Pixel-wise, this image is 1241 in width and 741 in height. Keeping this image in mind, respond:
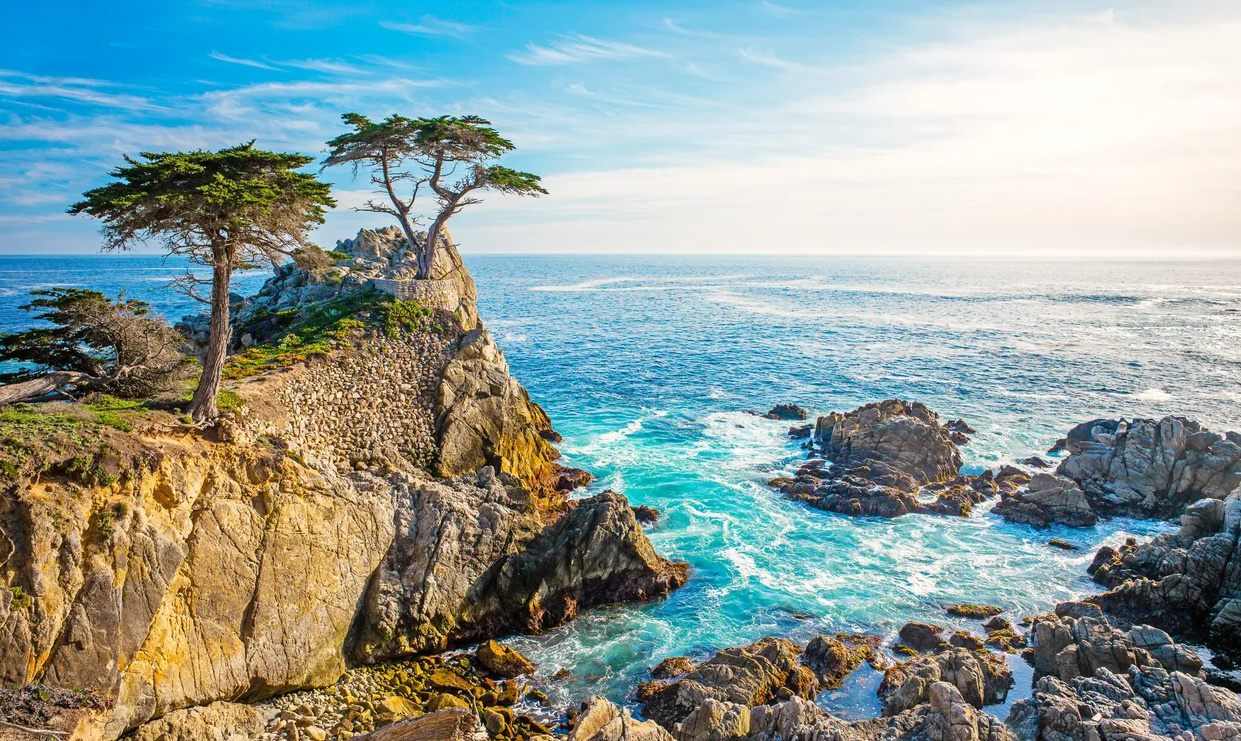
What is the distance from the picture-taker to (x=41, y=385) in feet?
63.6

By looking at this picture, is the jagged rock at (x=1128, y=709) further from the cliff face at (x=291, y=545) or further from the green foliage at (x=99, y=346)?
the green foliage at (x=99, y=346)

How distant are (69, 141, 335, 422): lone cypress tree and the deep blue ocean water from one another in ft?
47.7

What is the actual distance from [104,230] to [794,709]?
21.7 meters

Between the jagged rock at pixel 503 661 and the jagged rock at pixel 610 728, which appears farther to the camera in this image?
the jagged rock at pixel 503 661

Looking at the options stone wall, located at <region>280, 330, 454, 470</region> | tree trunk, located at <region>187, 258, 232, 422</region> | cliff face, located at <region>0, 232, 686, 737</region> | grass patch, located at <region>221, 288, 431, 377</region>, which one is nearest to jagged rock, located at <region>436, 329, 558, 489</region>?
cliff face, located at <region>0, 232, 686, 737</region>

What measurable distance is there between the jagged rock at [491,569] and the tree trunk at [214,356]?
20.7 ft

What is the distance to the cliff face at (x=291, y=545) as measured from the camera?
14.4 m

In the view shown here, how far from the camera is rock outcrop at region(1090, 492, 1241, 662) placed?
2084cm

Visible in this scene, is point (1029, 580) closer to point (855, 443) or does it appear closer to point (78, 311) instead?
point (855, 443)

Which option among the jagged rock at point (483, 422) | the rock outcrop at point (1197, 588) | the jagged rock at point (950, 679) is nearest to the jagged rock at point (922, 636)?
the jagged rock at point (950, 679)

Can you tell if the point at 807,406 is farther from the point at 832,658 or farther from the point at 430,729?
the point at 430,729

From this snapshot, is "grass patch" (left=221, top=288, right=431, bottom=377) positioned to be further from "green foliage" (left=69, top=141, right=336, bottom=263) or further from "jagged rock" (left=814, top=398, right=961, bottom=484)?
"jagged rock" (left=814, top=398, right=961, bottom=484)

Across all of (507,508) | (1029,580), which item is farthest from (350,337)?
(1029,580)

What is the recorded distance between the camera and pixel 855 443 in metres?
37.1
